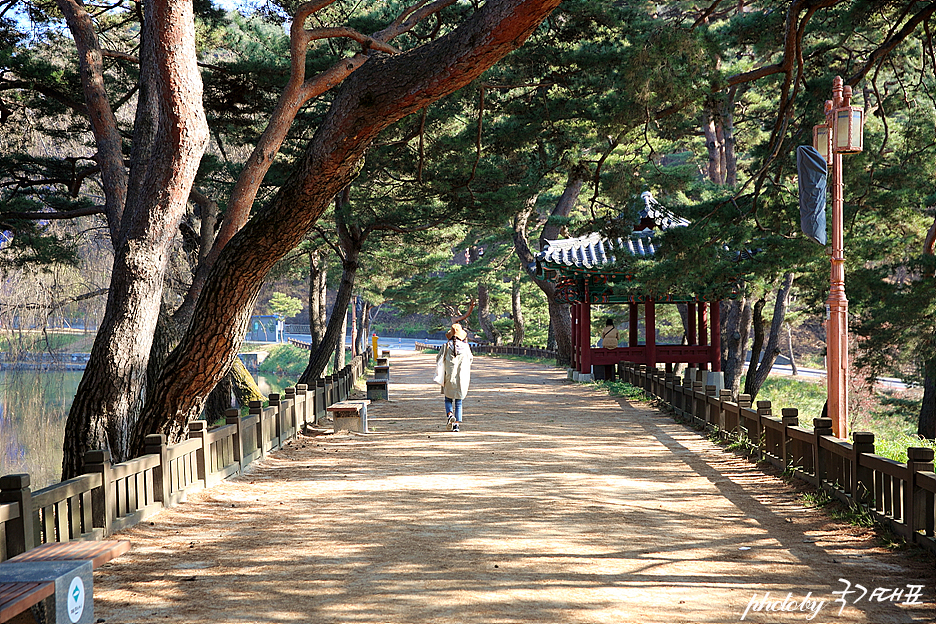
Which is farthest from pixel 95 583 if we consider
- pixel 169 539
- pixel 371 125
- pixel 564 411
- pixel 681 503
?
pixel 564 411

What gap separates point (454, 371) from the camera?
472 inches

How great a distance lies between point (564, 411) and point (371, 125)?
10.0 m

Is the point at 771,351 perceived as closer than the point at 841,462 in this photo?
No

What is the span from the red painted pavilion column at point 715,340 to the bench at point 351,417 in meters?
12.1

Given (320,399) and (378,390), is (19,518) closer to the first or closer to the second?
(320,399)

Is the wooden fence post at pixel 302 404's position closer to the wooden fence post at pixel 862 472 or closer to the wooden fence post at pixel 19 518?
the wooden fence post at pixel 19 518

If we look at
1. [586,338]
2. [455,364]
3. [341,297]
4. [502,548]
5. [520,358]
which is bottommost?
[520,358]

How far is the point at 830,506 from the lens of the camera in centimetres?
685

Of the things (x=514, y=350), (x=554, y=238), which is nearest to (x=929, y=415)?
(x=554, y=238)

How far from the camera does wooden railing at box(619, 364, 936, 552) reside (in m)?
5.46

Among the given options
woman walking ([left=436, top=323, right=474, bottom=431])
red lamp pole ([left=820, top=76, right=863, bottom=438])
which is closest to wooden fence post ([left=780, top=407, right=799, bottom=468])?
red lamp pole ([left=820, top=76, right=863, bottom=438])

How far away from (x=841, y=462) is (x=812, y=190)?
420 cm

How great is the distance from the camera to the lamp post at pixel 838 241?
9.28 m

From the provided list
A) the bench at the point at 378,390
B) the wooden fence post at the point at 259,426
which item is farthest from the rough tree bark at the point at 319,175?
the bench at the point at 378,390
